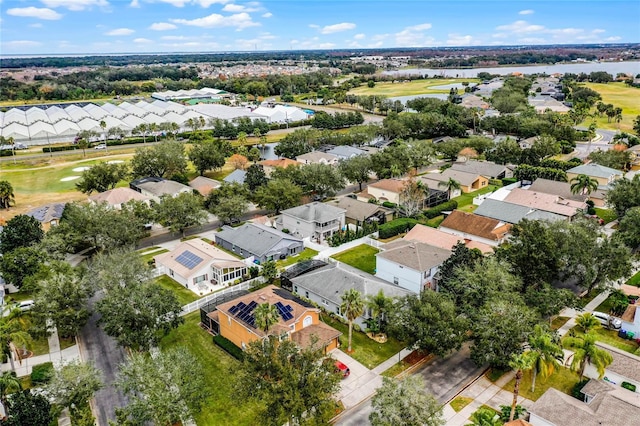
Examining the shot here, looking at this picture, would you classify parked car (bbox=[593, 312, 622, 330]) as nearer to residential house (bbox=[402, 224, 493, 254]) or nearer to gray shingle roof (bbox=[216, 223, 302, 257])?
residential house (bbox=[402, 224, 493, 254])

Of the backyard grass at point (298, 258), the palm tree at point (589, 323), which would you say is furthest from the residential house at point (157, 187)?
the palm tree at point (589, 323)

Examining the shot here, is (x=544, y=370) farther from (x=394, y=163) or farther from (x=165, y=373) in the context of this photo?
(x=394, y=163)

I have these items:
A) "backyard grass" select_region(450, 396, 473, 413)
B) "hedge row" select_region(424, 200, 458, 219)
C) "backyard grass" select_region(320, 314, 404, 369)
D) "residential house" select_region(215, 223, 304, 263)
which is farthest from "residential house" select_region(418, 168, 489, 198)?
"backyard grass" select_region(450, 396, 473, 413)

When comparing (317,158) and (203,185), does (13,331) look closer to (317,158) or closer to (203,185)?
(203,185)

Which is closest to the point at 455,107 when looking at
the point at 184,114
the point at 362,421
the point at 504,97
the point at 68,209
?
the point at 504,97

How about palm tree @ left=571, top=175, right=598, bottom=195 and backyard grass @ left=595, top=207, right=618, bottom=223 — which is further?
palm tree @ left=571, top=175, right=598, bottom=195

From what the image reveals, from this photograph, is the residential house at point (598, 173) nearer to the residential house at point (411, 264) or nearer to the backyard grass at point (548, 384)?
the residential house at point (411, 264)

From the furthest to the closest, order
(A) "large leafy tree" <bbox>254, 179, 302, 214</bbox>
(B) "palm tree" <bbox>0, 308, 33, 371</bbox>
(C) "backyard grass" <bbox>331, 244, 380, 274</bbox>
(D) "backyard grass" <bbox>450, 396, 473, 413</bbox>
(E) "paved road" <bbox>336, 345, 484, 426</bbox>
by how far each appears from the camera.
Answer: (A) "large leafy tree" <bbox>254, 179, 302, 214</bbox>
(C) "backyard grass" <bbox>331, 244, 380, 274</bbox>
(B) "palm tree" <bbox>0, 308, 33, 371</bbox>
(D) "backyard grass" <bbox>450, 396, 473, 413</bbox>
(E) "paved road" <bbox>336, 345, 484, 426</bbox>
